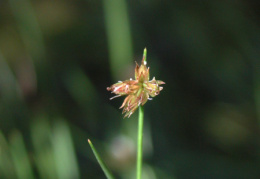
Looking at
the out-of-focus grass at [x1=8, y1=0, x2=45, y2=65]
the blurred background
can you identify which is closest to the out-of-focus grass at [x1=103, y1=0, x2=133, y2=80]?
the blurred background

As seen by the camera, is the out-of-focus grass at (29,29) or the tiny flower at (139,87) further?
the out-of-focus grass at (29,29)

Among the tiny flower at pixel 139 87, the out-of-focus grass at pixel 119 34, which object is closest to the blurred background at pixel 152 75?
the out-of-focus grass at pixel 119 34

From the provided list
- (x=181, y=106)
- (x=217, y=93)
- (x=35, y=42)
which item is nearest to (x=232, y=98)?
(x=217, y=93)

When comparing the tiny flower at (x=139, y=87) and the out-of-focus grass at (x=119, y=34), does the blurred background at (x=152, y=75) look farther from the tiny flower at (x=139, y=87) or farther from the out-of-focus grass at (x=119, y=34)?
the tiny flower at (x=139, y=87)

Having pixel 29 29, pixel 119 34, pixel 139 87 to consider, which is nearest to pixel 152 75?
pixel 119 34

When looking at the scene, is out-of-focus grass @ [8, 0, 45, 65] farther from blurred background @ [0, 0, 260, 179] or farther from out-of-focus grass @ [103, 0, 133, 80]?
out-of-focus grass @ [103, 0, 133, 80]

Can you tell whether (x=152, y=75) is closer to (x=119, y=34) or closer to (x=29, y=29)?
(x=119, y=34)

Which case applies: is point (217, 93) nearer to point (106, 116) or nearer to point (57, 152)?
point (106, 116)

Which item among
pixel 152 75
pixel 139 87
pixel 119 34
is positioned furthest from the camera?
pixel 152 75
